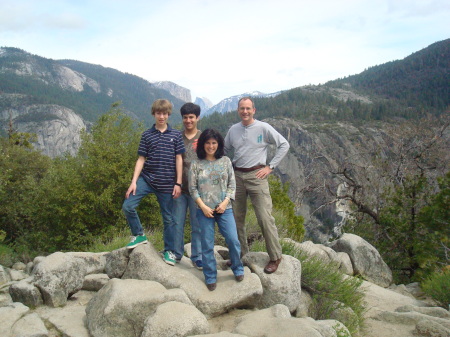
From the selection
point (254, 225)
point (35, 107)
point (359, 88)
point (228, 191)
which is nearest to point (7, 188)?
point (254, 225)

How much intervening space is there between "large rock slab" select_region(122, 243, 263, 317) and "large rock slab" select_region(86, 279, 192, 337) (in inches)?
12.5

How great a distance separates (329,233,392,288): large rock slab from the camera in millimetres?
9297

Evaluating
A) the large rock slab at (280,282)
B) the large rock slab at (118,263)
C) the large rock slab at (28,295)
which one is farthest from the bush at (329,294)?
the large rock slab at (28,295)

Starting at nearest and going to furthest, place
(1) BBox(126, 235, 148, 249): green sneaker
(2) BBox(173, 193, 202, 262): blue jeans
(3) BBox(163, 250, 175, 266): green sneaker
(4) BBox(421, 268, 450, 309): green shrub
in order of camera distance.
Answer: (2) BBox(173, 193, 202, 262): blue jeans < (3) BBox(163, 250, 175, 266): green sneaker < (1) BBox(126, 235, 148, 249): green sneaker < (4) BBox(421, 268, 450, 309): green shrub

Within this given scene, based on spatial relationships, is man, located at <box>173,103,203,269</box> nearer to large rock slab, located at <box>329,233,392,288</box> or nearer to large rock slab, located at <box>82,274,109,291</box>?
large rock slab, located at <box>82,274,109,291</box>

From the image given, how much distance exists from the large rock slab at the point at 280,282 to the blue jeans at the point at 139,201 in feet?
4.25

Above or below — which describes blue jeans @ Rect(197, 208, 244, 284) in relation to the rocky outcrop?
above

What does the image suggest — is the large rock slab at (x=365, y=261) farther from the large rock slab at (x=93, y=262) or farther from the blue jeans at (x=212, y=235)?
the large rock slab at (x=93, y=262)

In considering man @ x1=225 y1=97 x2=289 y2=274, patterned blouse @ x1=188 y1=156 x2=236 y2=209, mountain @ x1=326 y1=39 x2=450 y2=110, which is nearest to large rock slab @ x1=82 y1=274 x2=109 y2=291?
patterned blouse @ x1=188 y1=156 x2=236 y2=209

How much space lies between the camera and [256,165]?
505cm

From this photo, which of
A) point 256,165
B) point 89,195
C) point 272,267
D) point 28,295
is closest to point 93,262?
point 28,295

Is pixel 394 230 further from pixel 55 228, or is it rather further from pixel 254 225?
pixel 55 228

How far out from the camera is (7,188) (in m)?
20.8

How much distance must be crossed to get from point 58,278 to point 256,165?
129 inches
